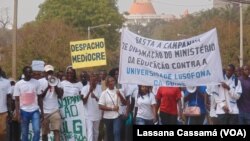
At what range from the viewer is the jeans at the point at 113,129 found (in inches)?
628

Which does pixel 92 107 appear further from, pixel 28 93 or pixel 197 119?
pixel 197 119

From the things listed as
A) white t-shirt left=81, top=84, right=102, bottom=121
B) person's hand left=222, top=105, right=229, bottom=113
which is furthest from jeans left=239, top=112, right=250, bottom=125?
white t-shirt left=81, top=84, right=102, bottom=121

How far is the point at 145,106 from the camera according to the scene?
51.9 ft

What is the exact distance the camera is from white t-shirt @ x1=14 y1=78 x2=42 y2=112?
15227 mm

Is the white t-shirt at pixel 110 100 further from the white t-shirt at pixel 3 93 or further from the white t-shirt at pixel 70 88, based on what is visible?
the white t-shirt at pixel 3 93

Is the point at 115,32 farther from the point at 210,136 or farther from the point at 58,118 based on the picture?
the point at 210,136

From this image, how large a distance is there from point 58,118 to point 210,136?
757cm

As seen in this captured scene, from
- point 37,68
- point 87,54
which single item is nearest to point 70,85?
point 37,68

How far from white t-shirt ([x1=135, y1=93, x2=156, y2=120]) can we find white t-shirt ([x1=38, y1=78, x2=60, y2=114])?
59.9 inches

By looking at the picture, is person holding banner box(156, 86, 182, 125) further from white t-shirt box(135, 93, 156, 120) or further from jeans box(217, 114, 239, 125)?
jeans box(217, 114, 239, 125)

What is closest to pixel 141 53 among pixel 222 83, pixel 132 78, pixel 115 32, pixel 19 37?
pixel 132 78

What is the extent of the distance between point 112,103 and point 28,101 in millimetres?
1594

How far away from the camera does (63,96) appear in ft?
52.8

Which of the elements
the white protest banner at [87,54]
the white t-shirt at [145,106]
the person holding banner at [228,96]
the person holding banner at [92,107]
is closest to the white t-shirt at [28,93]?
the person holding banner at [92,107]
